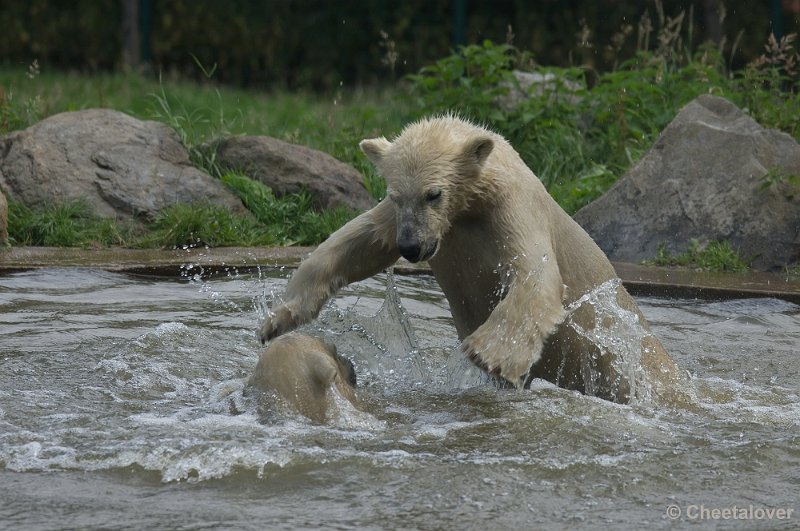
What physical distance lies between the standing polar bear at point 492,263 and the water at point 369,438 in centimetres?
21

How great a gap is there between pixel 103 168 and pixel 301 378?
4.87m

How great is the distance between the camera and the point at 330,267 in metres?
5.15

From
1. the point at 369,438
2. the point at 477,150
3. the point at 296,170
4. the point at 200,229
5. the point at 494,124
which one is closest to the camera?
the point at 369,438

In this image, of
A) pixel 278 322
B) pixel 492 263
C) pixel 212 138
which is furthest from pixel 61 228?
pixel 492 263

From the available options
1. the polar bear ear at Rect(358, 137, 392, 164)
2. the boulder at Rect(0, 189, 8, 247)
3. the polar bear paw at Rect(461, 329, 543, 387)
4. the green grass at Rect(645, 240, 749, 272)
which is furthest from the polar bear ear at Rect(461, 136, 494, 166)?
the boulder at Rect(0, 189, 8, 247)

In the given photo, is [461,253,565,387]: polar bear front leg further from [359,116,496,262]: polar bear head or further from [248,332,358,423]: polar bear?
[248,332,358,423]: polar bear

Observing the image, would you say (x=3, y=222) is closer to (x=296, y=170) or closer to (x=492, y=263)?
(x=296, y=170)

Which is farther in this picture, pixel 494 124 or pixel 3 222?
pixel 494 124

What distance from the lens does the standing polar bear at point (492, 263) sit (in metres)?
4.64

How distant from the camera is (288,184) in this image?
9.24m

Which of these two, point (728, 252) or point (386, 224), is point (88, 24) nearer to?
point (728, 252)

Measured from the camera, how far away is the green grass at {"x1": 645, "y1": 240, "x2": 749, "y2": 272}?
815cm

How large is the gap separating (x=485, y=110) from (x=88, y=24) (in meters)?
8.66

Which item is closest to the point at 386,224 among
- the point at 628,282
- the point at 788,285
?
the point at 628,282
